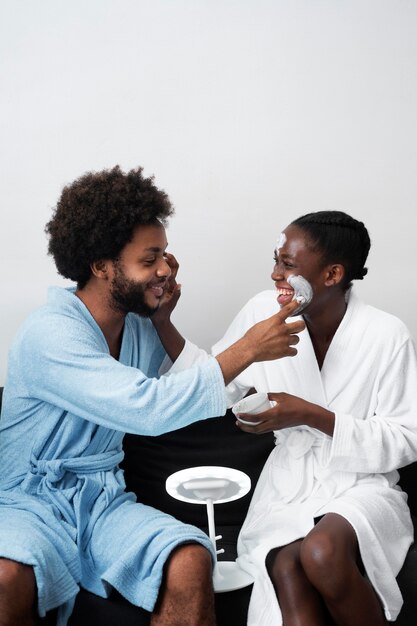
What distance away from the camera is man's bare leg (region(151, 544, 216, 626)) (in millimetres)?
1602

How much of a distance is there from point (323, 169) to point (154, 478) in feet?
3.74

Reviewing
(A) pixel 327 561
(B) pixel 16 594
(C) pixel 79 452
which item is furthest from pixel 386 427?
(B) pixel 16 594

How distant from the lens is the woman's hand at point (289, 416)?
1.88 m

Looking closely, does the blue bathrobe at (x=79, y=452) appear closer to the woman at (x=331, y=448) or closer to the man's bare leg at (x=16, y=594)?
the man's bare leg at (x=16, y=594)

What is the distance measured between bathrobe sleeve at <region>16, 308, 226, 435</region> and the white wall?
737 mm

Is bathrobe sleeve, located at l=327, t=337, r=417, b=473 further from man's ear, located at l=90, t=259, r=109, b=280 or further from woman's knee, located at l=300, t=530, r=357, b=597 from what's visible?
man's ear, located at l=90, t=259, r=109, b=280

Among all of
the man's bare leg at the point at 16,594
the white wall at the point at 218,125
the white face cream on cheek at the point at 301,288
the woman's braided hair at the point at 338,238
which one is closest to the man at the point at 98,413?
the man's bare leg at the point at 16,594

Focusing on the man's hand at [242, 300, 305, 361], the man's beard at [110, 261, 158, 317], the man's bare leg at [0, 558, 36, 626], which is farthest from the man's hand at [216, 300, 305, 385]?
the man's bare leg at [0, 558, 36, 626]

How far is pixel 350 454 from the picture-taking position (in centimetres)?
192

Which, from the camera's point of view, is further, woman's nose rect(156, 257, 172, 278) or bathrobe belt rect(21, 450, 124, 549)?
woman's nose rect(156, 257, 172, 278)

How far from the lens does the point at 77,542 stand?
5.82 ft

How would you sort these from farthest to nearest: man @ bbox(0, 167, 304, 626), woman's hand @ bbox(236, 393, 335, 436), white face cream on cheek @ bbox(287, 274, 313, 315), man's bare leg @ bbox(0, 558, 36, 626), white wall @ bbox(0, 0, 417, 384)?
white wall @ bbox(0, 0, 417, 384) → white face cream on cheek @ bbox(287, 274, 313, 315) → woman's hand @ bbox(236, 393, 335, 436) → man @ bbox(0, 167, 304, 626) → man's bare leg @ bbox(0, 558, 36, 626)

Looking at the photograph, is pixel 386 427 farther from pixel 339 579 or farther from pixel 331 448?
pixel 339 579

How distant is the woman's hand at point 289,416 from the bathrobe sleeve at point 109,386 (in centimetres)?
17
